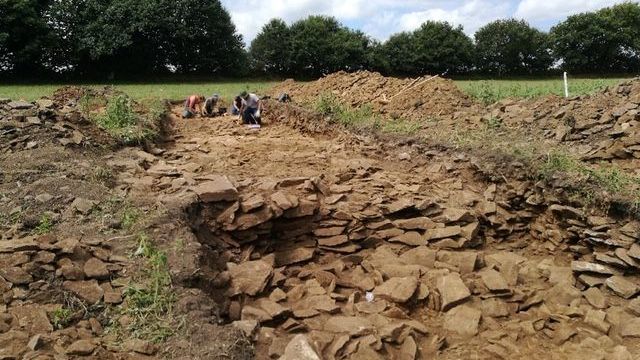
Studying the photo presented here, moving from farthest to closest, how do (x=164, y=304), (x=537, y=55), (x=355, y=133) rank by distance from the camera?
1. (x=537, y=55)
2. (x=355, y=133)
3. (x=164, y=304)

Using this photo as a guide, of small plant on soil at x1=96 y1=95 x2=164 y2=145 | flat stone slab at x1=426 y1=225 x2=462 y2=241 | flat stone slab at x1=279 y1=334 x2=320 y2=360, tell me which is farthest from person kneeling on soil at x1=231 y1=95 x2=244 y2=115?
flat stone slab at x1=279 y1=334 x2=320 y2=360

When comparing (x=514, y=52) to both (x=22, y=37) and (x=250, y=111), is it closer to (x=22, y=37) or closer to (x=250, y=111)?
(x=250, y=111)

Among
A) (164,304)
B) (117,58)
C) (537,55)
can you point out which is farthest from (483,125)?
(537,55)

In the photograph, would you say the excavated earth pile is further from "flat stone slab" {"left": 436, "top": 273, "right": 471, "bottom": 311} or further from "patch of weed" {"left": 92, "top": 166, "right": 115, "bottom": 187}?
"patch of weed" {"left": 92, "top": 166, "right": 115, "bottom": 187}

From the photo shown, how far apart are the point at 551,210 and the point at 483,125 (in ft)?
11.8

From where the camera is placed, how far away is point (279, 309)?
16.4 feet

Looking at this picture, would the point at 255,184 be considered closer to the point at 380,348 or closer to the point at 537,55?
the point at 380,348

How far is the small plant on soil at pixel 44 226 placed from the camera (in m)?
4.88

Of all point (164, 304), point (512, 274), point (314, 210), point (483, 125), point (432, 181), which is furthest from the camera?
point (483, 125)

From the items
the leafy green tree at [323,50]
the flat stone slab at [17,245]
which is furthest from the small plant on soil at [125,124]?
the leafy green tree at [323,50]

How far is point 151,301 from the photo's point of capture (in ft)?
13.6

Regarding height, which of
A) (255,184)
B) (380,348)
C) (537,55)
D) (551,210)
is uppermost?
(537,55)

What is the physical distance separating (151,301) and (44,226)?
1.62m

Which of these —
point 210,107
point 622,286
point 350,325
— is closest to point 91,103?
point 210,107
